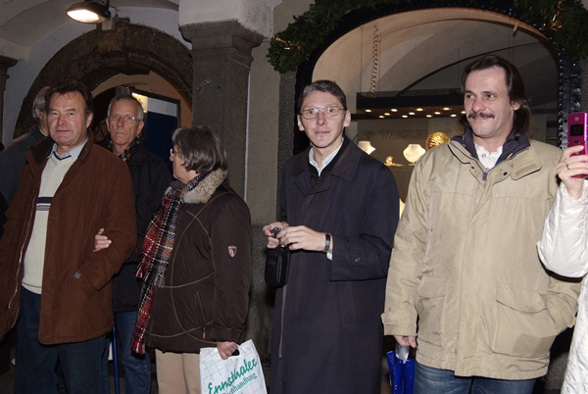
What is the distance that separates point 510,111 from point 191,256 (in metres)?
1.62

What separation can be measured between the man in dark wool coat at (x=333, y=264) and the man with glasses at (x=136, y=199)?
1291 millimetres

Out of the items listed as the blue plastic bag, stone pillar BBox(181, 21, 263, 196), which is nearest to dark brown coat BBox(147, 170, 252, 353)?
the blue plastic bag

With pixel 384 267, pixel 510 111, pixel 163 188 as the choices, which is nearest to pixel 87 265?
pixel 163 188

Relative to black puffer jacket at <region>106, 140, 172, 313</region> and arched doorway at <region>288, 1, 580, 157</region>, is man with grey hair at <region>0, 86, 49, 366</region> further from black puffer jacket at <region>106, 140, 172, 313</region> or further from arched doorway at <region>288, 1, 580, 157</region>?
arched doorway at <region>288, 1, 580, 157</region>

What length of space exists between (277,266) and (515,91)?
1.22m

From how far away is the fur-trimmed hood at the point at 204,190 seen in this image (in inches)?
114

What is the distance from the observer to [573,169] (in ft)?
5.97

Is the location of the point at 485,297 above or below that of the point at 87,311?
above

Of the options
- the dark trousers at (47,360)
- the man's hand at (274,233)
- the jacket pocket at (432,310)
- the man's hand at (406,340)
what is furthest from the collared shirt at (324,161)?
the dark trousers at (47,360)

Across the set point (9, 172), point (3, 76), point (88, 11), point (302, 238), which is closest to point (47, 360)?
point (9, 172)

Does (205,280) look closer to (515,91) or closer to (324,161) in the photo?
(324,161)

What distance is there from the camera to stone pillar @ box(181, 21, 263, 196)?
5.32 metres

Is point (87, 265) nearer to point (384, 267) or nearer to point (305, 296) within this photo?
point (305, 296)

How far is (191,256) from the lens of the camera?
288 centimetres
